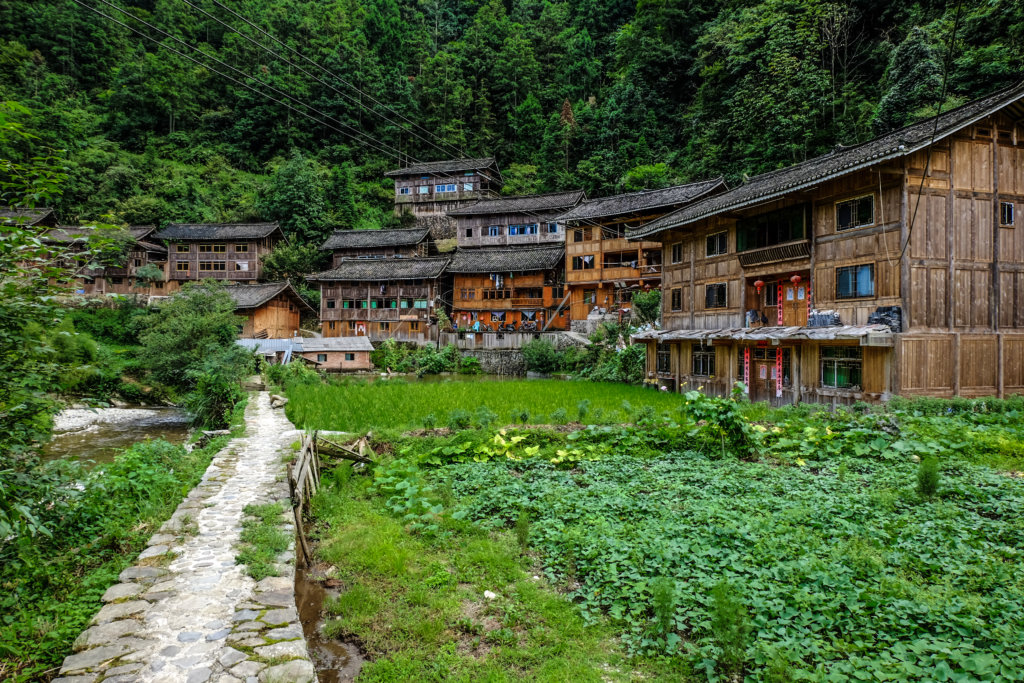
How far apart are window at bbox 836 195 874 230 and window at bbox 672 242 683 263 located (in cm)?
787

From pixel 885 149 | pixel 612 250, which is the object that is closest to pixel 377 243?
pixel 612 250

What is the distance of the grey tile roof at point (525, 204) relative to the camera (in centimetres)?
4220

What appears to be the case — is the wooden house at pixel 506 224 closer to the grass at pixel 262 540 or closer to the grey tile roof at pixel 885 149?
the grey tile roof at pixel 885 149

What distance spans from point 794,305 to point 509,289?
80.1ft

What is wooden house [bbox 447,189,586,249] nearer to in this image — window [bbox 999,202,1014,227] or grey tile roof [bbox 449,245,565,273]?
grey tile roof [bbox 449,245,565,273]

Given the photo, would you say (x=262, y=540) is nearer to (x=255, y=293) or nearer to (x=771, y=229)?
(x=771, y=229)

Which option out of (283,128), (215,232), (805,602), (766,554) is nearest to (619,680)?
(805,602)

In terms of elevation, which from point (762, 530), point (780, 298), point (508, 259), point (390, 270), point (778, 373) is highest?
point (508, 259)

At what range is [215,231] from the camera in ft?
150

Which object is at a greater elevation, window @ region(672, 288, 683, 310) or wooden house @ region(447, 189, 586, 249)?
wooden house @ region(447, 189, 586, 249)

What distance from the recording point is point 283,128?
196ft

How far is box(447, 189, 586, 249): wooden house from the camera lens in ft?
147

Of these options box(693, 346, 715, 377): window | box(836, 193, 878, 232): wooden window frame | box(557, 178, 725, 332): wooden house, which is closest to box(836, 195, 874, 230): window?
box(836, 193, 878, 232): wooden window frame

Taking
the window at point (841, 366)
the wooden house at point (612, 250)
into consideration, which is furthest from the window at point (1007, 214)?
the wooden house at point (612, 250)
